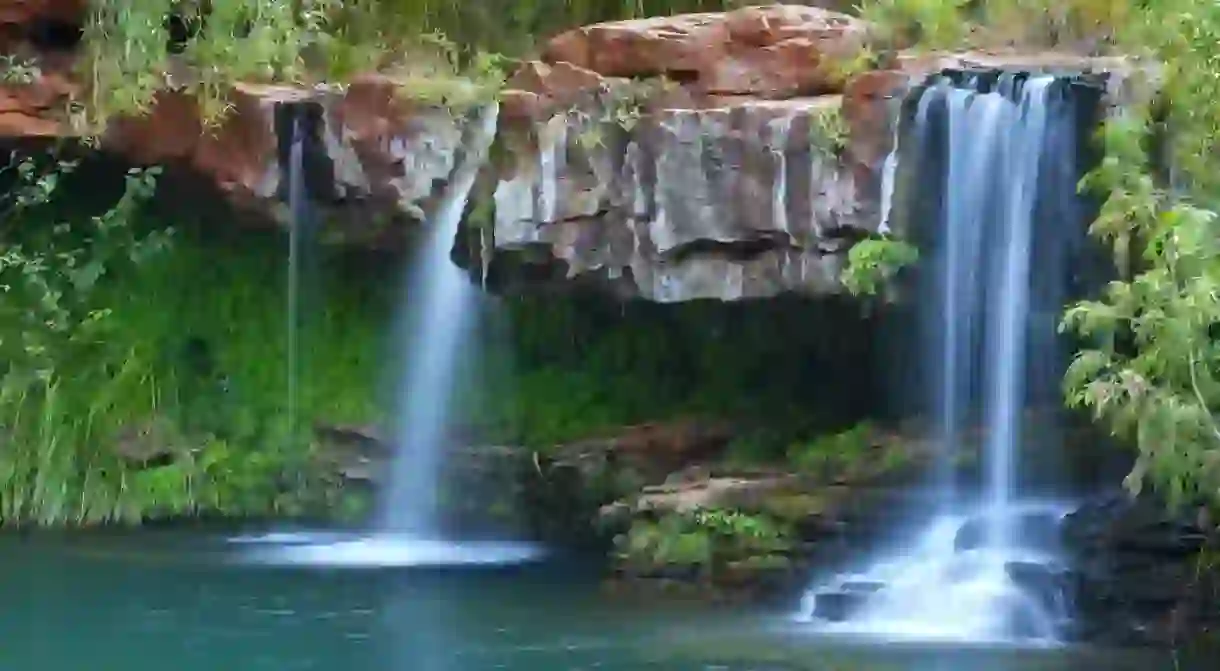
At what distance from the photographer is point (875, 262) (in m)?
11.0

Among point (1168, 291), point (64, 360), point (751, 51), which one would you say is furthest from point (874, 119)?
point (64, 360)

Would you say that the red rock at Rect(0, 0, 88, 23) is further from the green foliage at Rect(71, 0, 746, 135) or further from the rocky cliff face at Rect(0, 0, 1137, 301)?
the rocky cliff face at Rect(0, 0, 1137, 301)

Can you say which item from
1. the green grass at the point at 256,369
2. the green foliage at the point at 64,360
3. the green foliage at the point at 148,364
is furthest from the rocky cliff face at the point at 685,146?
the green foliage at the point at 64,360

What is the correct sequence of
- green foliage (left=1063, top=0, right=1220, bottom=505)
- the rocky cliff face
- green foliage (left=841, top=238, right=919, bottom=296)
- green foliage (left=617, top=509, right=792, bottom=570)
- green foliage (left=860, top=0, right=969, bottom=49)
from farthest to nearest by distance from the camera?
green foliage (left=860, top=0, right=969, bottom=49), green foliage (left=617, top=509, right=792, bottom=570), the rocky cliff face, green foliage (left=841, top=238, right=919, bottom=296), green foliage (left=1063, top=0, right=1220, bottom=505)

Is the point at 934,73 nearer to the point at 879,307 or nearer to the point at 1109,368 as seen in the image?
the point at 879,307

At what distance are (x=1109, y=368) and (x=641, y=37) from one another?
14.2 feet

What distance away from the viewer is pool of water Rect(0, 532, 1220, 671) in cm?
929

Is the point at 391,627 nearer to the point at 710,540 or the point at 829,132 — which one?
the point at 710,540

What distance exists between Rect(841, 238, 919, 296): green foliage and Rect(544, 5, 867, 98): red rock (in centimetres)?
132

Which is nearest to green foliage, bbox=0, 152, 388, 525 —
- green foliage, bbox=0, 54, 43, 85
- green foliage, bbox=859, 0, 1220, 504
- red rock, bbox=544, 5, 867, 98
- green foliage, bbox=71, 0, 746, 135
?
green foliage, bbox=0, 54, 43, 85

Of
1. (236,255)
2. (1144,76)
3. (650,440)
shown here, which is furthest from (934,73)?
(236,255)

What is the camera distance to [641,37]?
39.2 ft

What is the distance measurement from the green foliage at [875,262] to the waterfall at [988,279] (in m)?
0.24

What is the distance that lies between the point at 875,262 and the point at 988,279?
74 centimetres
